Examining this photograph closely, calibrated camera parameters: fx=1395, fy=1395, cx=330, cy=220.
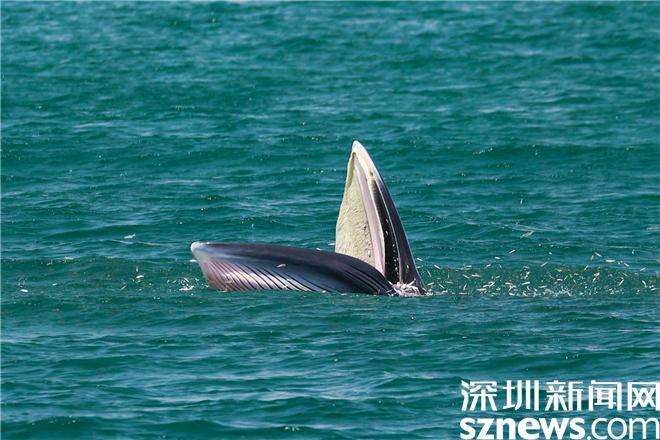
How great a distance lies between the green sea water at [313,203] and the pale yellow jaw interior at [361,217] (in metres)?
0.76

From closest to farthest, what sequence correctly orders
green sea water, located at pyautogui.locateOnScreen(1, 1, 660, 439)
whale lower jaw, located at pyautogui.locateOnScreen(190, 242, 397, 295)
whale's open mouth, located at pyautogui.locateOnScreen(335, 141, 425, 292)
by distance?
1. green sea water, located at pyautogui.locateOnScreen(1, 1, 660, 439)
2. whale's open mouth, located at pyautogui.locateOnScreen(335, 141, 425, 292)
3. whale lower jaw, located at pyautogui.locateOnScreen(190, 242, 397, 295)

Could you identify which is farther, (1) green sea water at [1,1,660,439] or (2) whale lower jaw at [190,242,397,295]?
(2) whale lower jaw at [190,242,397,295]

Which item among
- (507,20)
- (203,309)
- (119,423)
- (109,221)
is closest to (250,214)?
(109,221)

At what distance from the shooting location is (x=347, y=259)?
20641mm

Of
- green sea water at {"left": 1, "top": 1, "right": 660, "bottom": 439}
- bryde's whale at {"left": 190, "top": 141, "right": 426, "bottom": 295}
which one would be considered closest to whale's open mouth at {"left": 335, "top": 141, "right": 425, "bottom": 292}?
bryde's whale at {"left": 190, "top": 141, "right": 426, "bottom": 295}

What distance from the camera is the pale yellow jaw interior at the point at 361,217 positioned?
789 inches

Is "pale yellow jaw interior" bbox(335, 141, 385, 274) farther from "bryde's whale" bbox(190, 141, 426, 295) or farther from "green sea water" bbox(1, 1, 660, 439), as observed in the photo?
"green sea water" bbox(1, 1, 660, 439)

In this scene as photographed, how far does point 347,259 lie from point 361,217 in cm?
69

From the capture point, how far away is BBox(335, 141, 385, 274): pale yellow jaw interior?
20031 millimetres

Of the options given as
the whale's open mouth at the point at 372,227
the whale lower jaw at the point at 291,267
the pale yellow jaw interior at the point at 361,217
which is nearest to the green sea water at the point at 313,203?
the whale lower jaw at the point at 291,267

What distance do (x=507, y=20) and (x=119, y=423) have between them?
40547mm

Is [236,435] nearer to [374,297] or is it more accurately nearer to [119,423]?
[119,423]

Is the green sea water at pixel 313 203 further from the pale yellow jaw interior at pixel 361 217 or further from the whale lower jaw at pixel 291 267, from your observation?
the pale yellow jaw interior at pixel 361 217

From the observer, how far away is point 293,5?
195 ft
